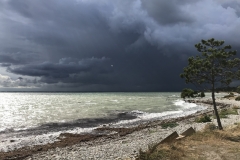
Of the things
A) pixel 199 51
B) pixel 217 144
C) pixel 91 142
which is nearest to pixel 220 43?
pixel 199 51

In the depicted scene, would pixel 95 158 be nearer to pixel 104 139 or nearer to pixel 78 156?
pixel 78 156

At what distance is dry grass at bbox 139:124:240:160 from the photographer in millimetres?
10641

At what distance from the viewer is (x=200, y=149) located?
12102 millimetres

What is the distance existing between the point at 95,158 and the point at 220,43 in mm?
13798

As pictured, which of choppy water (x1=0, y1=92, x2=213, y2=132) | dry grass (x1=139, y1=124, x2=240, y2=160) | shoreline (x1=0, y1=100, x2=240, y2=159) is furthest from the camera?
choppy water (x1=0, y1=92, x2=213, y2=132)

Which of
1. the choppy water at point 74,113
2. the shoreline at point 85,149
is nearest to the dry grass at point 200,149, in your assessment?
A: the shoreline at point 85,149

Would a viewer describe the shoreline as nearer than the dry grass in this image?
No

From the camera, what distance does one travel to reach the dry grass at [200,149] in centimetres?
1064

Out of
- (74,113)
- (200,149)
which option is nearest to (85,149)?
(200,149)

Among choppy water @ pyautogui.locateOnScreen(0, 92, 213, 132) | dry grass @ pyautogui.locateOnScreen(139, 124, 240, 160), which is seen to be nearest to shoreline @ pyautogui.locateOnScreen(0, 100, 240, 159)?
dry grass @ pyautogui.locateOnScreen(139, 124, 240, 160)

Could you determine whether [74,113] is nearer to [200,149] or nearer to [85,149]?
[85,149]

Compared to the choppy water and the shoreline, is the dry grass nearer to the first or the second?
the shoreline

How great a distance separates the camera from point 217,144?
13047 mm

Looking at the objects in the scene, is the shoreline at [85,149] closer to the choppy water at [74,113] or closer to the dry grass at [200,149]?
the dry grass at [200,149]
